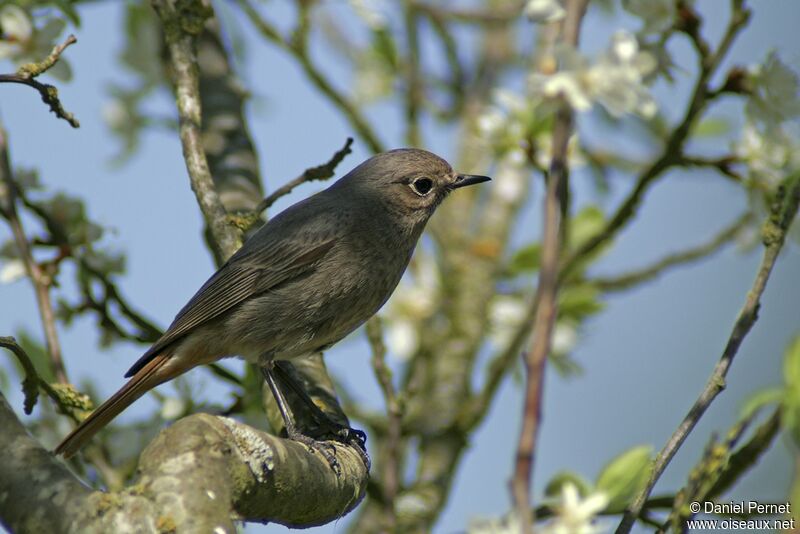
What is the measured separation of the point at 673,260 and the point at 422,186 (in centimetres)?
179

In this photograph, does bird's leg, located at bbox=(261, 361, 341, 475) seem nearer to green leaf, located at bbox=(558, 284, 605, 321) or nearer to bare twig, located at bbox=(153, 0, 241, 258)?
bare twig, located at bbox=(153, 0, 241, 258)

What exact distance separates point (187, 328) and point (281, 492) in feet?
6.15

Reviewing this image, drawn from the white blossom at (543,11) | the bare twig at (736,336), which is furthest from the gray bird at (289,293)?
the bare twig at (736,336)

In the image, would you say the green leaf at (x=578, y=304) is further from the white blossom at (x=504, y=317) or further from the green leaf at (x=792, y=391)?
the green leaf at (x=792, y=391)

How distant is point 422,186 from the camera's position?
5.62 meters

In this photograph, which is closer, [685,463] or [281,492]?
[281,492]

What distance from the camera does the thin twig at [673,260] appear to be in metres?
5.63

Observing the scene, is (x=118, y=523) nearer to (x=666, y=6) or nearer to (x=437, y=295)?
(x=666, y=6)

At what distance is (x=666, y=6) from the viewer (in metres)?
4.00

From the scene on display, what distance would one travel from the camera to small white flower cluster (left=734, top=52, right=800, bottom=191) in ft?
13.1

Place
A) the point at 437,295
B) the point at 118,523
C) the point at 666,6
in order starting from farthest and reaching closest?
the point at 437,295
the point at 666,6
the point at 118,523

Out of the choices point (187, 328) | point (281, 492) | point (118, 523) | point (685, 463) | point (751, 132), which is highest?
point (751, 132)

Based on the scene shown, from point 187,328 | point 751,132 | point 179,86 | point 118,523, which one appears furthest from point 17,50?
point 751,132

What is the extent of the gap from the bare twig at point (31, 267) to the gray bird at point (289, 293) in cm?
35
